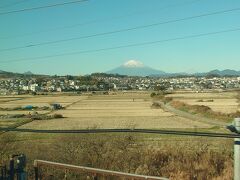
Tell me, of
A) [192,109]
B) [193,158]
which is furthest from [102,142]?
[192,109]

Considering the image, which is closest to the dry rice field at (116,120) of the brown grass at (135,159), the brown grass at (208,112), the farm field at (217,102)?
the brown grass at (208,112)

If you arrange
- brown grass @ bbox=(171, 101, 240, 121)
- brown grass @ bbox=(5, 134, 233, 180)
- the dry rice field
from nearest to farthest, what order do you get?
brown grass @ bbox=(5, 134, 233, 180), the dry rice field, brown grass @ bbox=(171, 101, 240, 121)

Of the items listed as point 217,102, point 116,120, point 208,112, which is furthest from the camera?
point 217,102

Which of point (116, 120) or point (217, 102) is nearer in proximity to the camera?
point (116, 120)

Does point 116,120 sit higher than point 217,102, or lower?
A: higher

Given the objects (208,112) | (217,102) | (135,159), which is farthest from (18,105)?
(135,159)

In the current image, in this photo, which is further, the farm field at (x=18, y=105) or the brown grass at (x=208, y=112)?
the farm field at (x=18, y=105)

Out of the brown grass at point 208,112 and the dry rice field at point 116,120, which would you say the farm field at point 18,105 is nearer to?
the dry rice field at point 116,120

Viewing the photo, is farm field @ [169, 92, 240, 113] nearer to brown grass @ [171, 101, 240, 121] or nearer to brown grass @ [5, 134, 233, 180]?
brown grass @ [171, 101, 240, 121]

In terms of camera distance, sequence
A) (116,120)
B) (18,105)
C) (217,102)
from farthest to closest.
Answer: (18,105)
(217,102)
(116,120)

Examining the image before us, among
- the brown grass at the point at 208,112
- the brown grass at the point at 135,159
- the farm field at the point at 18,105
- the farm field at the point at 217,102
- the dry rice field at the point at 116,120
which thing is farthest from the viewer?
the farm field at the point at 217,102

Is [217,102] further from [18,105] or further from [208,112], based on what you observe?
[18,105]

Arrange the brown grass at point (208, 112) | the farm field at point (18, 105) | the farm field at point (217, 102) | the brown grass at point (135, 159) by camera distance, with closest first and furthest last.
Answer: the brown grass at point (135, 159)
the brown grass at point (208, 112)
the farm field at point (18, 105)
the farm field at point (217, 102)

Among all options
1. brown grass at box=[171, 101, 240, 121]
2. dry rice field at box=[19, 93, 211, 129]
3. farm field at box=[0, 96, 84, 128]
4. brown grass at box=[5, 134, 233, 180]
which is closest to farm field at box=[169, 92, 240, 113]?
brown grass at box=[171, 101, 240, 121]
